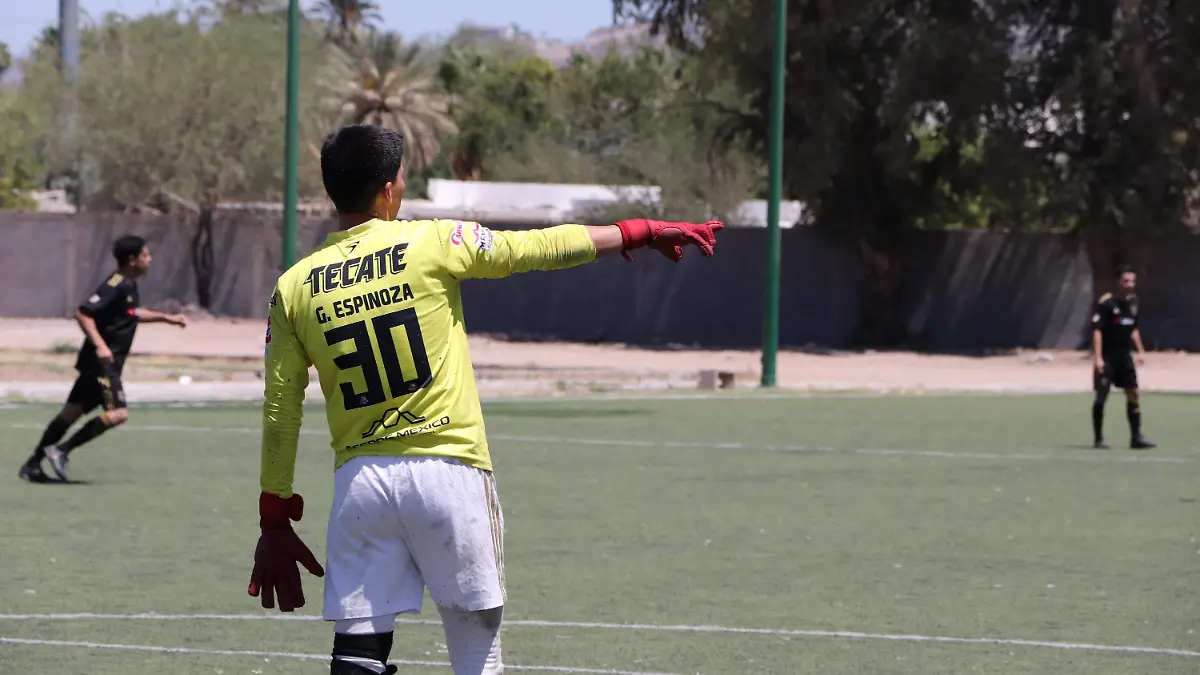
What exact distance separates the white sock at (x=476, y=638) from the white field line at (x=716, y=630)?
12.5 feet

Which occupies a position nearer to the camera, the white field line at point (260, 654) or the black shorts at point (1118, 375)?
the white field line at point (260, 654)

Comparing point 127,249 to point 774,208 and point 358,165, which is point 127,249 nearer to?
point 358,165

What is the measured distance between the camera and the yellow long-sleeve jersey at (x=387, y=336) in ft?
17.1

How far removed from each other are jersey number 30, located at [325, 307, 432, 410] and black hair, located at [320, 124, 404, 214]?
335 mm

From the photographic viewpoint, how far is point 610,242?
5.41 meters

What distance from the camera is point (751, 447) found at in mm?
18453

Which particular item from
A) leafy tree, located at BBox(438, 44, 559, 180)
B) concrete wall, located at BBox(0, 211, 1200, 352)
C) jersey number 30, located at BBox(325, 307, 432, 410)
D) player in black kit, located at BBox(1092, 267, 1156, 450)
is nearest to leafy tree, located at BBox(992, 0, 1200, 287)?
concrete wall, located at BBox(0, 211, 1200, 352)

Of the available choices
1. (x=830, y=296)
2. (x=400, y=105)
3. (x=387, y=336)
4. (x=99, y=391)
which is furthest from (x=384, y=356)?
(x=400, y=105)

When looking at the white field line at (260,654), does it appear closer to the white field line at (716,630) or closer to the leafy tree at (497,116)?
the white field line at (716,630)

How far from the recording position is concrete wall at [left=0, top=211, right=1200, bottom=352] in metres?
38.2

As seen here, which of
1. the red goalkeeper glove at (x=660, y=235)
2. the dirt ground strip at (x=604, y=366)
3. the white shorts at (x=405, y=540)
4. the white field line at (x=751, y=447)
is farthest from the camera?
the dirt ground strip at (x=604, y=366)

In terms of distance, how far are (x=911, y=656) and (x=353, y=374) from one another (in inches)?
158

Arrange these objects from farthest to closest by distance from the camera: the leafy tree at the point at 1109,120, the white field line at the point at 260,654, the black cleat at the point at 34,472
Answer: the leafy tree at the point at 1109,120 < the black cleat at the point at 34,472 < the white field line at the point at 260,654

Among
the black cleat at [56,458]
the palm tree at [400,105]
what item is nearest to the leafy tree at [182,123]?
the black cleat at [56,458]
